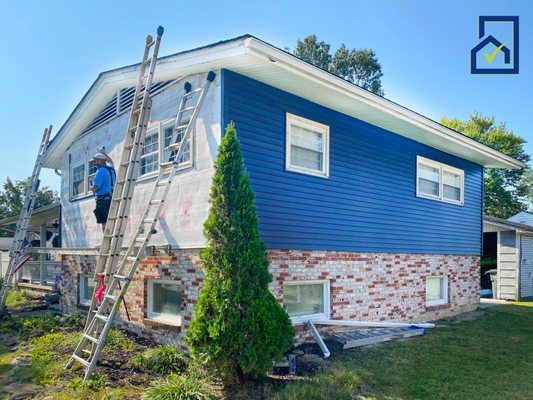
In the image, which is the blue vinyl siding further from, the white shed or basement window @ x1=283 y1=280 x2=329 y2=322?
the white shed

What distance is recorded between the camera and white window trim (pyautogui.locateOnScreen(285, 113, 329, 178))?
25.3 feet

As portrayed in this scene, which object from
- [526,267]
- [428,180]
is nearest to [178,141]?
[428,180]

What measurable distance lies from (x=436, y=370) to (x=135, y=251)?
566 centimetres

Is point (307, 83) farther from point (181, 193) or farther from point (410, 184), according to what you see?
point (410, 184)

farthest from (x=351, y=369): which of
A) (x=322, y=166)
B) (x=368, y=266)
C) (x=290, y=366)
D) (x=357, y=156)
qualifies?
(x=357, y=156)

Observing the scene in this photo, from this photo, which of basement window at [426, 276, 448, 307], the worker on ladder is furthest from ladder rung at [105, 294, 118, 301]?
basement window at [426, 276, 448, 307]

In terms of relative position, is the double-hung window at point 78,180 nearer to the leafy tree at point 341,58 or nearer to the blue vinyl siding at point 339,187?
the blue vinyl siding at point 339,187

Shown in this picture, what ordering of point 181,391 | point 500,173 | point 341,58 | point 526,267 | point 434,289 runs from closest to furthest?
point 181,391
point 434,289
point 526,267
point 341,58
point 500,173

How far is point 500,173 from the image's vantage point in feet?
124

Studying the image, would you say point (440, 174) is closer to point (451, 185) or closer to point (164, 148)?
point (451, 185)

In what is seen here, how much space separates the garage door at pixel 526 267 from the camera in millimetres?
17000

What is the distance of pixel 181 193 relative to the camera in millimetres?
7473

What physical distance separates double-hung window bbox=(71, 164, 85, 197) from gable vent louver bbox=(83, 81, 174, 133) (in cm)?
128

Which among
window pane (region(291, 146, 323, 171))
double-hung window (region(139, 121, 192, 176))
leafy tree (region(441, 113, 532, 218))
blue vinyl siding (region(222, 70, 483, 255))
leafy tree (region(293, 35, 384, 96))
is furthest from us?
leafy tree (region(441, 113, 532, 218))
